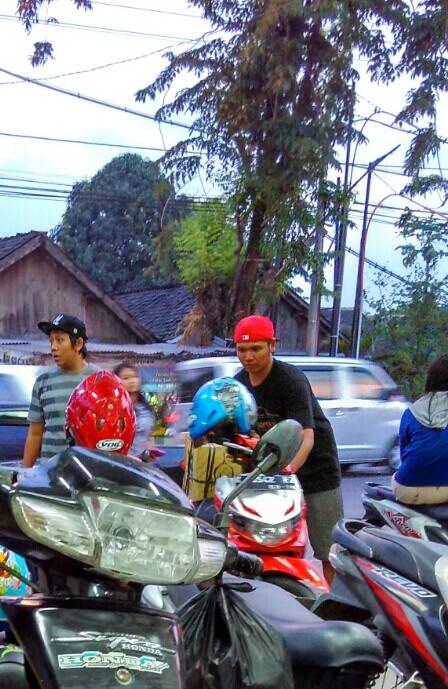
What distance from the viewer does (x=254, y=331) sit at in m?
4.53

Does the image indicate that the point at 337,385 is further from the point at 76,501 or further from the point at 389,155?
the point at 76,501

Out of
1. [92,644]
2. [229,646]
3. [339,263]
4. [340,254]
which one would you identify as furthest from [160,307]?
[92,644]

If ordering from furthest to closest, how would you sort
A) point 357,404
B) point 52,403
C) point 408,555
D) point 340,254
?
point 340,254, point 357,404, point 52,403, point 408,555

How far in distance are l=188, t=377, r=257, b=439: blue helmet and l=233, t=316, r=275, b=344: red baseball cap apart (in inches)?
28.0

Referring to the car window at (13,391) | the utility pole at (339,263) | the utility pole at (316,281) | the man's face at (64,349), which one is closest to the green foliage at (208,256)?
the utility pole at (316,281)

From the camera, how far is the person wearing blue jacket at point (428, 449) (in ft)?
15.9

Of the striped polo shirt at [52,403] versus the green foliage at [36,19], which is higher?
the green foliage at [36,19]

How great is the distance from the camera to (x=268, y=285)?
49.5ft

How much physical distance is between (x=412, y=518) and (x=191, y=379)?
6546 millimetres

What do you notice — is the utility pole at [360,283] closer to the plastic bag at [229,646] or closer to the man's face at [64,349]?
the man's face at [64,349]

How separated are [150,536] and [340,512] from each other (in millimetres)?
3277

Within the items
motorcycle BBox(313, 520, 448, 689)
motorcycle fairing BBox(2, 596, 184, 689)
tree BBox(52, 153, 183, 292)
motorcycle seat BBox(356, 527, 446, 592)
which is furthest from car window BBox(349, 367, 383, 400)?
tree BBox(52, 153, 183, 292)

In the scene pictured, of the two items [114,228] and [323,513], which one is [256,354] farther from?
[114,228]

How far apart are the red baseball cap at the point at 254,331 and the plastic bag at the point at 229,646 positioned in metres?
2.34
